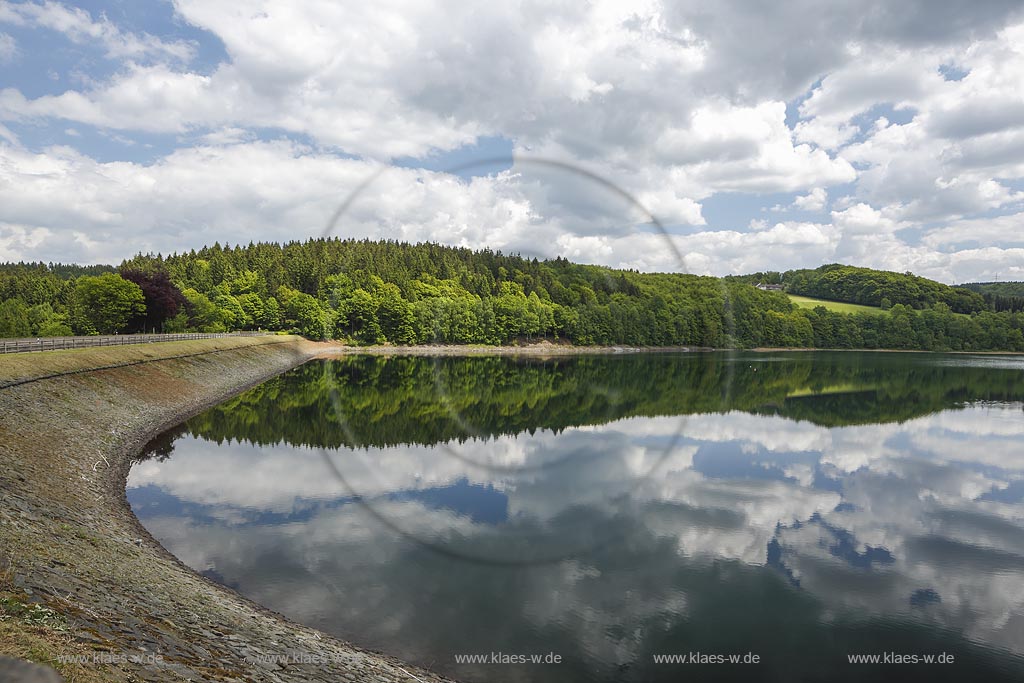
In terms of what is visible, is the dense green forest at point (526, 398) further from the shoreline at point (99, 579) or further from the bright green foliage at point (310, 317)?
the bright green foliage at point (310, 317)

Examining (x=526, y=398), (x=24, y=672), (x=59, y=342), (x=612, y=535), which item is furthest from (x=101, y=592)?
(x=59, y=342)

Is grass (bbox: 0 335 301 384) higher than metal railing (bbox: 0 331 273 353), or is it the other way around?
metal railing (bbox: 0 331 273 353)

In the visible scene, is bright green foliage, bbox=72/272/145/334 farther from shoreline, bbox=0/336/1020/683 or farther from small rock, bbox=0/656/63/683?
small rock, bbox=0/656/63/683

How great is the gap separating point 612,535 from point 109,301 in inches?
3375

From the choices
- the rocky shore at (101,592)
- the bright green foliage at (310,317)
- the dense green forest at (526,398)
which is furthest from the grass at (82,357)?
the bright green foliage at (310,317)

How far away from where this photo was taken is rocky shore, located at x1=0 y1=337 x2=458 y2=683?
8.64 metres

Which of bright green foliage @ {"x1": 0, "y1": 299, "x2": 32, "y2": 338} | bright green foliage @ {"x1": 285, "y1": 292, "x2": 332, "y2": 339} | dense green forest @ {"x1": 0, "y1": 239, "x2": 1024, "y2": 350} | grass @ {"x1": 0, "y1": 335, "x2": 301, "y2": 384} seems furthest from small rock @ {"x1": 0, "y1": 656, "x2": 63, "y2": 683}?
bright green foliage @ {"x1": 285, "y1": 292, "x2": 332, "y2": 339}

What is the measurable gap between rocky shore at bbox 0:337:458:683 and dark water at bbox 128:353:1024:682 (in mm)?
1305

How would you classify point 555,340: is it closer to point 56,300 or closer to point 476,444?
point 476,444

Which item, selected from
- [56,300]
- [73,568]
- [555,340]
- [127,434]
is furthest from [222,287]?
[73,568]

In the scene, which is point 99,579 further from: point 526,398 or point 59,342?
point 59,342

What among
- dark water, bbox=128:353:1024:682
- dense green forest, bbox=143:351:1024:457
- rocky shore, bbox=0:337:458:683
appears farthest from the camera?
dense green forest, bbox=143:351:1024:457

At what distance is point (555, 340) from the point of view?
13462cm

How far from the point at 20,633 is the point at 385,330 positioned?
121m
